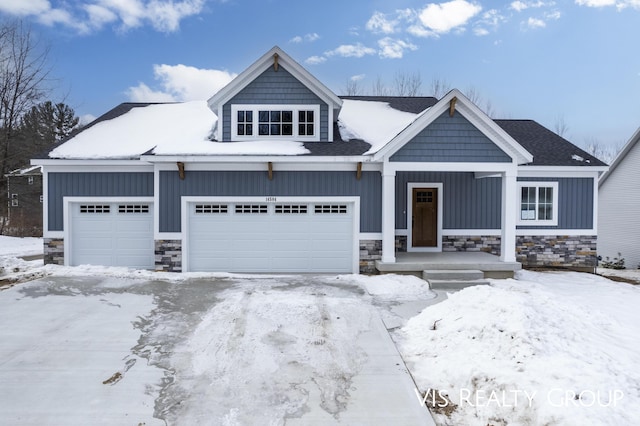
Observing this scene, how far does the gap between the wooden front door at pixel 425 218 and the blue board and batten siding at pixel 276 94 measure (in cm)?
341

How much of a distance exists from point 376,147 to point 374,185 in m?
1.00

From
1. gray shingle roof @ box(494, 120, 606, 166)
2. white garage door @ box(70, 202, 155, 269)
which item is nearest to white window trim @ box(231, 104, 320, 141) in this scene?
white garage door @ box(70, 202, 155, 269)

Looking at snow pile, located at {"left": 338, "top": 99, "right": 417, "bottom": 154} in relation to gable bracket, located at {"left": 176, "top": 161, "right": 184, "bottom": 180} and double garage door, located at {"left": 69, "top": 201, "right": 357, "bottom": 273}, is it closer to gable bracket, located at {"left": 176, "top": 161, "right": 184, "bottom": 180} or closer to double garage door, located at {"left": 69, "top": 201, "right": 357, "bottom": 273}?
double garage door, located at {"left": 69, "top": 201, "right": 357, "bottom": 273}

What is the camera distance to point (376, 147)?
9.91m

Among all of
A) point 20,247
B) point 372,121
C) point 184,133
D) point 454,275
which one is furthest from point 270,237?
point 20,247

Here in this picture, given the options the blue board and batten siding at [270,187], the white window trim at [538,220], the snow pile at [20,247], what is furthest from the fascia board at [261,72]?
the snow pile at [20,247]

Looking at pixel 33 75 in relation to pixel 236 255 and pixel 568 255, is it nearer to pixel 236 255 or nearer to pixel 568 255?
pixel 236 255

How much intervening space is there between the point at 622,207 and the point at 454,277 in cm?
1293

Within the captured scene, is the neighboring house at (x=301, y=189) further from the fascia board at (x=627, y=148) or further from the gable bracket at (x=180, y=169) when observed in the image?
the fascia board at (x=627, y=148)

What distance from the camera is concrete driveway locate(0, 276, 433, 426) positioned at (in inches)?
145

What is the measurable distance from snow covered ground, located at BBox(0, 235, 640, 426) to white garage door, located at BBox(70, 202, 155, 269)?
2.66 metres

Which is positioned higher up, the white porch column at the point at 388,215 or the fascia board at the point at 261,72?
the fascia board at the point at 261,72

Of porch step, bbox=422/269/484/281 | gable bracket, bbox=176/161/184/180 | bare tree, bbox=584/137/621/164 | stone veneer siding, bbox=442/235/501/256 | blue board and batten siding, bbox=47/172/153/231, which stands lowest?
porch step, bbox=422/269/484/281

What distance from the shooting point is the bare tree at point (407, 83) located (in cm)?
2722
